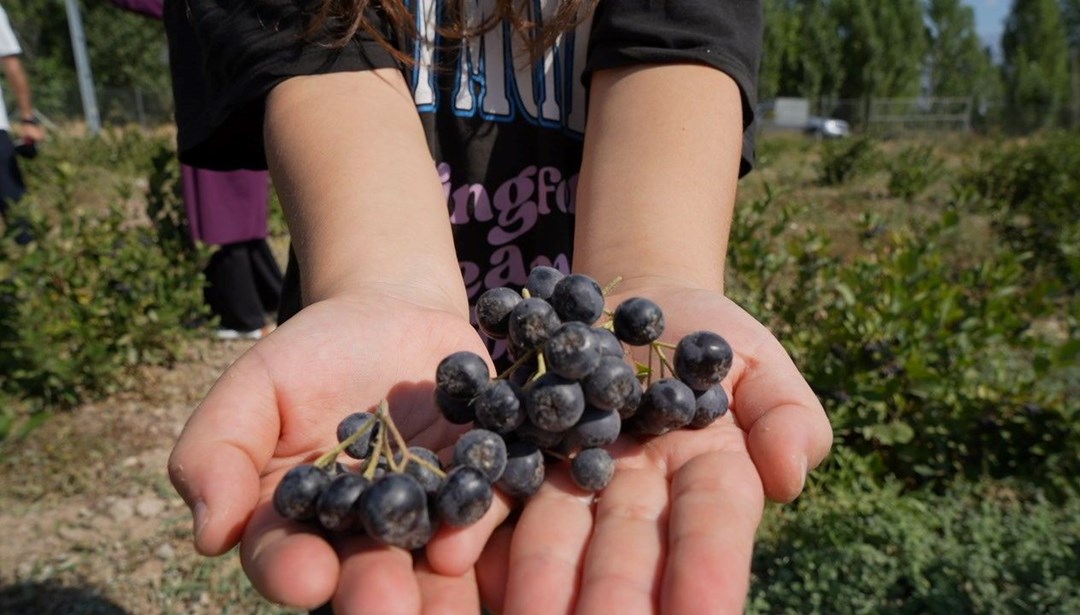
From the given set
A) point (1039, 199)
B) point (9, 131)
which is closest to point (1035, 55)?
point (1039, 199)

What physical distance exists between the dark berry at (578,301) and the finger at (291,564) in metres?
0.46

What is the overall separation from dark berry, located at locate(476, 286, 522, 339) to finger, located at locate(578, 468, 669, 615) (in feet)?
0.96

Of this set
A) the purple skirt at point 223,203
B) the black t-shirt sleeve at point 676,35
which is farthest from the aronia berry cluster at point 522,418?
the purple skirt at point 223,203

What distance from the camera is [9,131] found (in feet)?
16.4

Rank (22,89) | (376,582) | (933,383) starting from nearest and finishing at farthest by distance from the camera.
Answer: (376,582) < (933,383) < (22,89)

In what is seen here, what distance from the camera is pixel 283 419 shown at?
43.7 inches

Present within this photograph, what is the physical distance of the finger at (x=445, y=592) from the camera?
3.01 feet

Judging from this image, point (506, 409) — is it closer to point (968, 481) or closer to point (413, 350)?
point (413, 350)

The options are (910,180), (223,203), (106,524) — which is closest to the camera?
(106,524)

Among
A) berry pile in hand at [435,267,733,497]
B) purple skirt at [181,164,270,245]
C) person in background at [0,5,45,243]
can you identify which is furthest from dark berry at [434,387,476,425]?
person in background at [0,5,45,243]

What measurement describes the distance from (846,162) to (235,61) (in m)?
9.87

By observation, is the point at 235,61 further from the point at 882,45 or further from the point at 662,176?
the point at 882,45

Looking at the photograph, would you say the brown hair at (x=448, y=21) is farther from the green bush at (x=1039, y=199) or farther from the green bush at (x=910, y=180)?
the green bush at (x=910, y=180)

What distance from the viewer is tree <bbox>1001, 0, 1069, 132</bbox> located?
1457 inches
